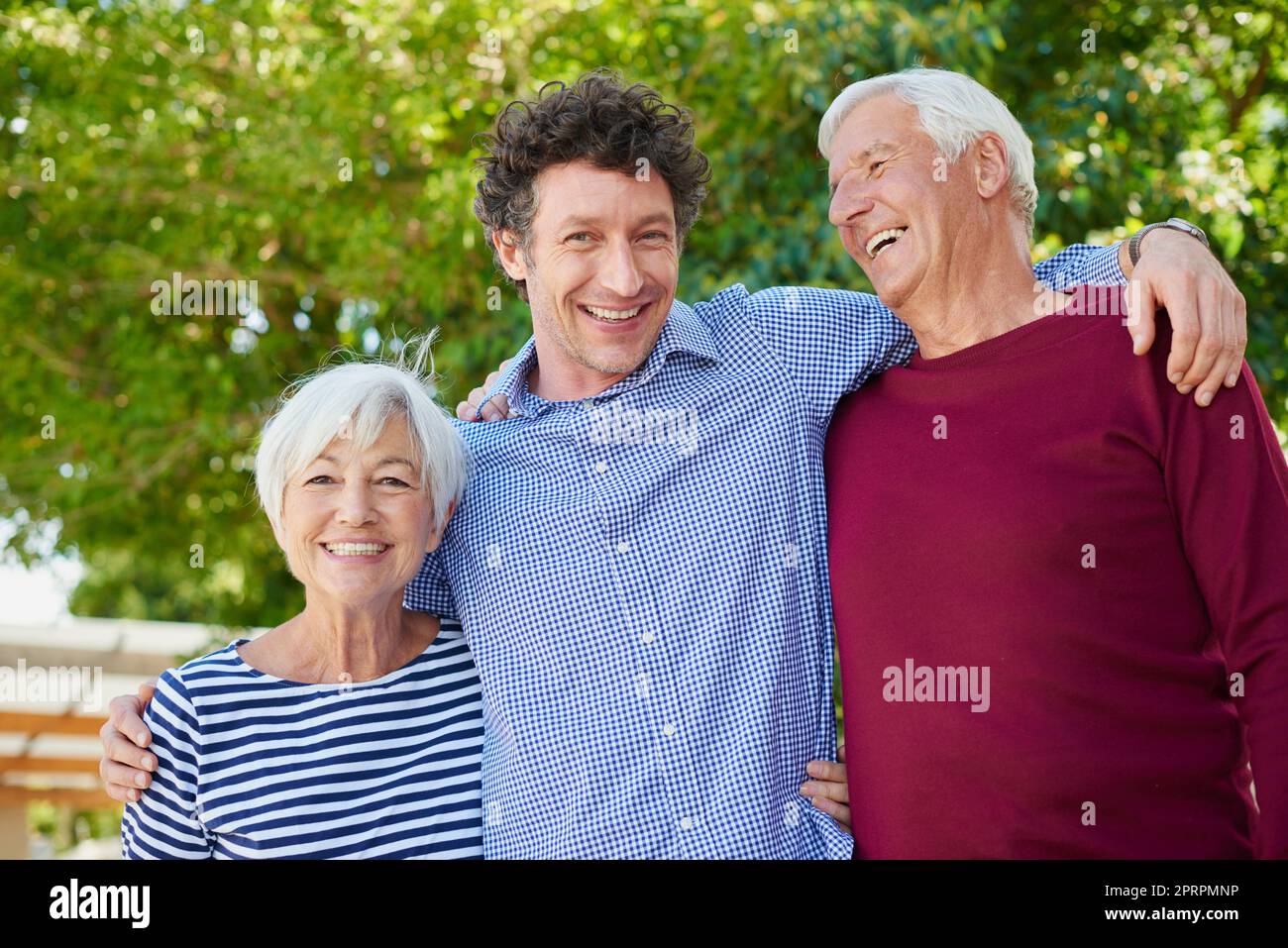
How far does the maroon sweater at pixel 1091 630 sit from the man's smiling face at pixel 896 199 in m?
0.28

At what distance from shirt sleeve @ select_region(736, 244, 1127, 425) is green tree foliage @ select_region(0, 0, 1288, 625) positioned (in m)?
1.69

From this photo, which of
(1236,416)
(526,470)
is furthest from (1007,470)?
(526,470)

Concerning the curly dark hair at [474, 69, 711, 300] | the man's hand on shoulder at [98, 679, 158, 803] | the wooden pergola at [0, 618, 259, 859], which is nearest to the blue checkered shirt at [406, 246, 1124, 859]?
the curly dark hair at [474, 69, 711, 300]

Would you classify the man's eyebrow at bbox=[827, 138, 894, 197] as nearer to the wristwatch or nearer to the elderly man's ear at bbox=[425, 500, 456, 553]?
the wristwatch

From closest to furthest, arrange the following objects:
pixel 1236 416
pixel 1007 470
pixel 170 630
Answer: pixel 1236 416, pixel 1007 470, pixel 170 630

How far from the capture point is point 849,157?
2.60 m

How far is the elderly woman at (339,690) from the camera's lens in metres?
2.35

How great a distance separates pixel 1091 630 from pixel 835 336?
2.65ft

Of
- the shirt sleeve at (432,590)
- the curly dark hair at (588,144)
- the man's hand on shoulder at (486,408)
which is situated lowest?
the shirt sleeve at (432,590)

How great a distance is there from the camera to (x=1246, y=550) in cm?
205

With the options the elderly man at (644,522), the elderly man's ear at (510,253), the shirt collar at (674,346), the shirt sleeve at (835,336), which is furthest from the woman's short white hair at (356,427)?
the shirt sleeve at (835,336)

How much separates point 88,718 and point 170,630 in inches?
38.2

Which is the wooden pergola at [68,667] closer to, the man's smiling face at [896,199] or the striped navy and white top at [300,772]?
the striped navy and white top at [300,772]

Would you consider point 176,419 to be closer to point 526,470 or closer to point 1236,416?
point 526,470
